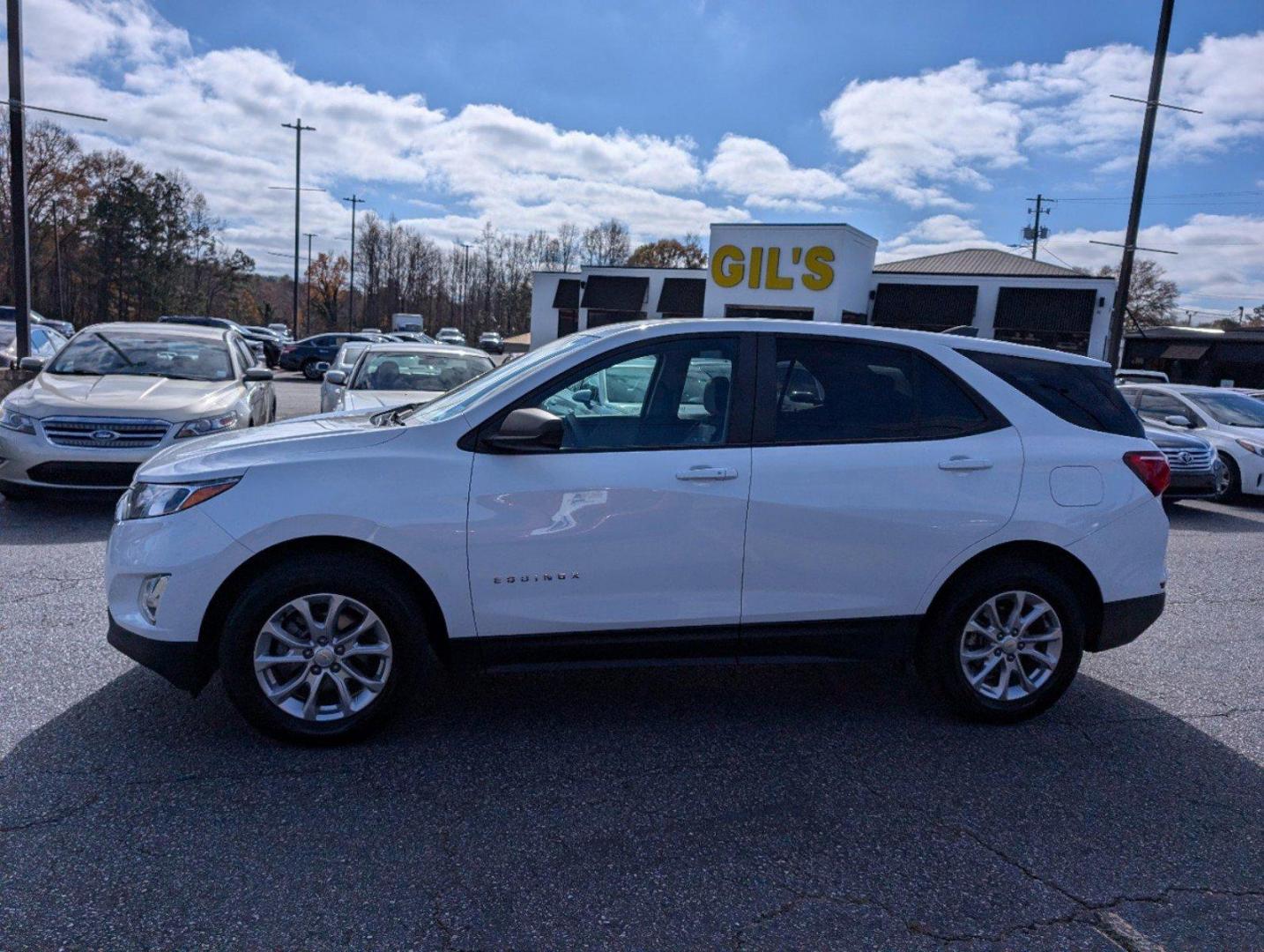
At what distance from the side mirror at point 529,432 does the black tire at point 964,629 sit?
75.4 inches

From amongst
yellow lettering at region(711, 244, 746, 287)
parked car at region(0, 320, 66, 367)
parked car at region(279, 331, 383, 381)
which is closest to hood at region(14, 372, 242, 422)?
parked car at region(0, 320, 66, 367)

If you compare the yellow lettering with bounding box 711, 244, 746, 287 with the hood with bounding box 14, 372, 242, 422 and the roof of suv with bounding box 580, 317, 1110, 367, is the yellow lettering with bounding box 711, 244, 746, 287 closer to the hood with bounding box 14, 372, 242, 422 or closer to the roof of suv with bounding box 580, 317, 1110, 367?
the hood with bounding box 14, 372, 242, 422

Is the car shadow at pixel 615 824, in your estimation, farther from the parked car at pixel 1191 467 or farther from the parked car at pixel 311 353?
the parked car at pixel 311 353

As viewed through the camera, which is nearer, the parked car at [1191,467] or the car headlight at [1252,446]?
the parked car at [1191,467]

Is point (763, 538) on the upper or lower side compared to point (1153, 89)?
lower

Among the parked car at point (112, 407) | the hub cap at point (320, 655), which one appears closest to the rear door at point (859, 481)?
the hub cap at point (320, 655)

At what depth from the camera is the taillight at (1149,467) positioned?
4.47 m

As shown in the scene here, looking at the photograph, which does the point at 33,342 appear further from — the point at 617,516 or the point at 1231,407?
the point at 1231,407

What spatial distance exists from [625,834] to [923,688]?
2208 mm

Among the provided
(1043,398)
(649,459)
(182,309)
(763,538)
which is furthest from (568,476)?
(182,309)

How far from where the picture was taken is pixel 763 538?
404 centimetres

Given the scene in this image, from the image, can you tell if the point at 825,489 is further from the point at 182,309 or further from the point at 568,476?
the point at 182,309

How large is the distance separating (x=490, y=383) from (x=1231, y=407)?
12.6m

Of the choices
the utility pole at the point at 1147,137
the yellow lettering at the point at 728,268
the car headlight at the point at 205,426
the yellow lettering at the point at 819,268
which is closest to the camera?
the car headlight at the point at 205,426
